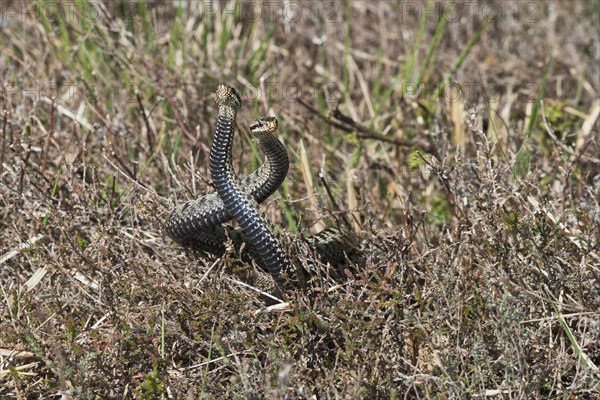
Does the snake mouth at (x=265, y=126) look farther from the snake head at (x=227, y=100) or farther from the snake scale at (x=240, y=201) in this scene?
the snake head at (x=227, y=100)

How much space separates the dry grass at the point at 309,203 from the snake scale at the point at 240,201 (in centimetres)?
19

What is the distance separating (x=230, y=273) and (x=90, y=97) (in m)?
2.31

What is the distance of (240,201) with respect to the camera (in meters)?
4.04

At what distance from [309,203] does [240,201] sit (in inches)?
49.0

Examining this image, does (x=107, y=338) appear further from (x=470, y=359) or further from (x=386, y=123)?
(x=386, y=123)

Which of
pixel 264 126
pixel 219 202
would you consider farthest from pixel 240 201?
pixel 264 126

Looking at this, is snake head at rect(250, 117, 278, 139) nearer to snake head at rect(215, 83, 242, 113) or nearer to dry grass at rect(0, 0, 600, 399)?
snake head at rect(215, 83, 242, 113)

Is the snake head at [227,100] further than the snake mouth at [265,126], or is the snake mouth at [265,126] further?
the snake head at [227,100]

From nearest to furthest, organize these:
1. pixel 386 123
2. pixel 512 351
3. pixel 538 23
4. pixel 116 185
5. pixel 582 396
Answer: pixel 512 351
pixel 582 396
pixel 116 185
pixel 386 123
pixel 538 23

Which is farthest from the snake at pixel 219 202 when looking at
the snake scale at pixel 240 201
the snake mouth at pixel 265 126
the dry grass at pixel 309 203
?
the dry grass at pixel 309 203

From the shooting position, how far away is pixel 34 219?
4.56 m

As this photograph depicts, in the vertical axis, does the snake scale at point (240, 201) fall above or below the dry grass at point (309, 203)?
above

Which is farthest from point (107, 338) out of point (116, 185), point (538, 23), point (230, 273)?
point (538, 23)

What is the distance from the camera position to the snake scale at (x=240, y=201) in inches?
157
